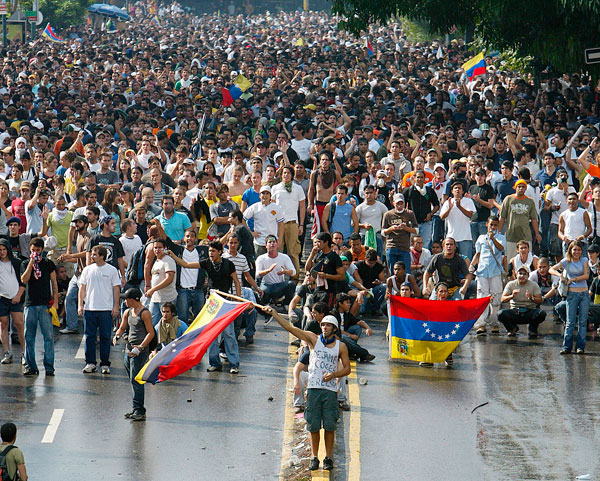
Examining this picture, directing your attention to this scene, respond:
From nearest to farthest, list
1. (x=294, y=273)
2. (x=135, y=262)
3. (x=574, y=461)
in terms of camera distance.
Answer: (x=574, y=461) → (x=135, y=262) → (x=294, y=273)

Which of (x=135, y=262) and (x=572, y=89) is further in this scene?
(x=572, y=89)

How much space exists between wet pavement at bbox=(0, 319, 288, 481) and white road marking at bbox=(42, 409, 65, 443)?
0.05 metres

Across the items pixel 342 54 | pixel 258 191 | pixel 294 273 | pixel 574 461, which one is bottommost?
pixel 574 461

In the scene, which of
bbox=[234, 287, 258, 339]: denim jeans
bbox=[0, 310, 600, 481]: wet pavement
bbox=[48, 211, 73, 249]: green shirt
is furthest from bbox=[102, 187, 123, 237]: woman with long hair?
bbox=[234, 287, 258, 339]: denim jeans

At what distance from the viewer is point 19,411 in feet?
45.7

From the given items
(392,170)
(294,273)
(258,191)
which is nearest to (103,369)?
(294,273)

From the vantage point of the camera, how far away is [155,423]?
13641 millimetres

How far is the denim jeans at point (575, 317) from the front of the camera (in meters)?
16.7

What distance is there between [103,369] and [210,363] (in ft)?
4.52

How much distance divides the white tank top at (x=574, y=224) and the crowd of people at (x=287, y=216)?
4 centimetres

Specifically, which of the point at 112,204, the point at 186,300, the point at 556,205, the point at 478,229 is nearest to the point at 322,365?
the point at 186,300

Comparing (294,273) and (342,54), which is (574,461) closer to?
(294,273)

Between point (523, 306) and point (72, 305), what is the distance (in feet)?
21.5

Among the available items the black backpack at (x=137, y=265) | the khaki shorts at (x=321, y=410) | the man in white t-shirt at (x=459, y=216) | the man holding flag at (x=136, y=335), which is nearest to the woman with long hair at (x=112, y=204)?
the black backpack at (x=137, y=265)
